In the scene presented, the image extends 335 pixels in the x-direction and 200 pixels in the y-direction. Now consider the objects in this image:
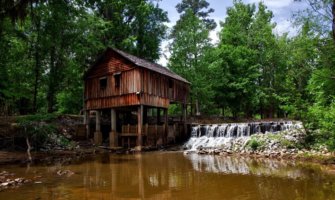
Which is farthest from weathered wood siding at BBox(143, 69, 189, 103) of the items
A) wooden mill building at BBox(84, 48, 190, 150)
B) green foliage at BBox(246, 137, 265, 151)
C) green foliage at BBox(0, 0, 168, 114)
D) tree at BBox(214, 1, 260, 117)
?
green foliage at BBox(246, 137, 265, 151)

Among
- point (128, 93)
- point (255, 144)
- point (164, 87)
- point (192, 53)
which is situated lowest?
point (255, 144)

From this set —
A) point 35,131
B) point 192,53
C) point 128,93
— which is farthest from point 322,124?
point 192,53

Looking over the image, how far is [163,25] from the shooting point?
36688mm

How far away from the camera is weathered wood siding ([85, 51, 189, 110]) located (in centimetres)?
2245

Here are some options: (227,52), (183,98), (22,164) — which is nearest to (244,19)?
(227,52)

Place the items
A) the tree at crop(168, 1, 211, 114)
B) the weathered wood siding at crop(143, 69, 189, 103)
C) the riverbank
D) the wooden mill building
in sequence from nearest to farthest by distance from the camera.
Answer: the riverbank, the wooden mill building, the weathered wood siding at crop(143, 69, 189, 103), the tree at crop(168, 1, 211, 114)

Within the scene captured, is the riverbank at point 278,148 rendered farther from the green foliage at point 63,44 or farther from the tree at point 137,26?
the tree at point 137,26

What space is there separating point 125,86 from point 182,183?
14742 mm

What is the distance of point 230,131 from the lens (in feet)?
75.1

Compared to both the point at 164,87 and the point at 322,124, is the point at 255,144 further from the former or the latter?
the point at 164,87

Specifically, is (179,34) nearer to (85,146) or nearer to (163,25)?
(163,25)

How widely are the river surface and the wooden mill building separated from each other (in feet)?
33.7

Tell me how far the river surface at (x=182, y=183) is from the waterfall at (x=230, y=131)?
30.3 feet

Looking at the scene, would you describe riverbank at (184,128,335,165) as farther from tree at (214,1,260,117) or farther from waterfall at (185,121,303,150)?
tree at (214,1,260,117)
